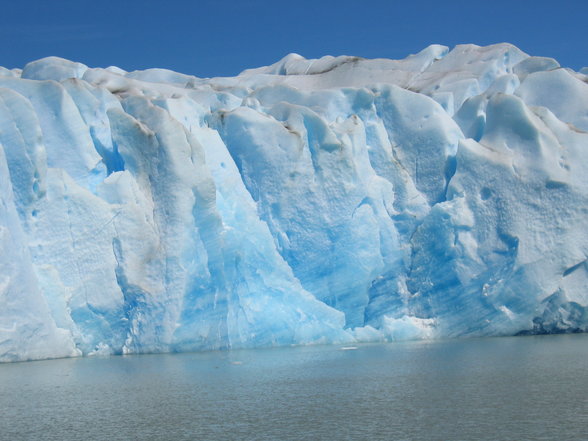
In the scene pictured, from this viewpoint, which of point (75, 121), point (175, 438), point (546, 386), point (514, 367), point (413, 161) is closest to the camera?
point (175, 438)

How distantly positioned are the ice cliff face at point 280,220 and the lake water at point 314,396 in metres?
1.53

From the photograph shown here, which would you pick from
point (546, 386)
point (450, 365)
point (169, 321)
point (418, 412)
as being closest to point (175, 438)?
point (418, 412)

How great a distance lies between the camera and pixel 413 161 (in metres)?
19.8

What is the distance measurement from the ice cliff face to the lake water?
153cm

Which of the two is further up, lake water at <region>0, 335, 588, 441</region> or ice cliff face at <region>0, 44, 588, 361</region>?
ice cliff face at <region>0, 44, 588, 361</region>

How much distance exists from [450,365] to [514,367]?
1062 millimetres

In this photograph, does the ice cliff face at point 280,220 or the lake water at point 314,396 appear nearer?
the lake water at point 314,396

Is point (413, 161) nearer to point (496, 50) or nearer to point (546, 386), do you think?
point (496, 50)

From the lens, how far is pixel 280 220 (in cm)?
1856

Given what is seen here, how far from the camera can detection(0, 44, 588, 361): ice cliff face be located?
16.8m

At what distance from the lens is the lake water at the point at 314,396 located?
884 centimetres

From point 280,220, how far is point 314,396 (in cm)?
802

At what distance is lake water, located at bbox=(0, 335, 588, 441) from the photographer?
8.84m

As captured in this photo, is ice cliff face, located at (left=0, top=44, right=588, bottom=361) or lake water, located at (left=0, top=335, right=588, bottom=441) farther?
ice cliff face, located at (left=0, top=44, right=588, bottom=361)
